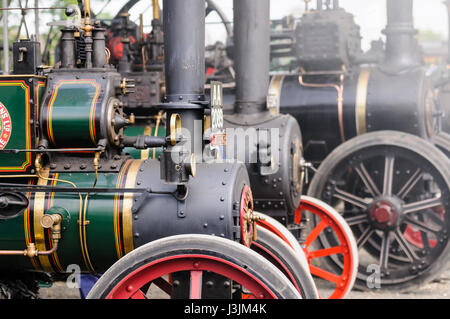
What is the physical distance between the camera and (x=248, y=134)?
466 centimetres

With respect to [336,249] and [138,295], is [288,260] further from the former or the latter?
[336,249]

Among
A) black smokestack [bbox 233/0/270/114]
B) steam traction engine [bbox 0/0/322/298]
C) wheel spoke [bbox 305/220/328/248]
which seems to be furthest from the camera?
wheel spoke [bbox 305/220/328/248]

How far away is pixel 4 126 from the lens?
329 cm

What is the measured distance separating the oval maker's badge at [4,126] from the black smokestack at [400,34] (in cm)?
404

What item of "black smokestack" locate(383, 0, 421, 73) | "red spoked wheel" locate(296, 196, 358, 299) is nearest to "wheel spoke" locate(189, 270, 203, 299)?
"red spoked wheel" locate(296, 196, 358, 299)

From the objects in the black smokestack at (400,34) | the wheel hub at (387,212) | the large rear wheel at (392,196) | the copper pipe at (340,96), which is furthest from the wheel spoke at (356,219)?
the black smokestack at (400,34)

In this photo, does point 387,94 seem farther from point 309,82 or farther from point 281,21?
point 281,21

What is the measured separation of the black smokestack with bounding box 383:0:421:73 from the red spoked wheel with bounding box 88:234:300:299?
4.13 metres

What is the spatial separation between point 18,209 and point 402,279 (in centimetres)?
347

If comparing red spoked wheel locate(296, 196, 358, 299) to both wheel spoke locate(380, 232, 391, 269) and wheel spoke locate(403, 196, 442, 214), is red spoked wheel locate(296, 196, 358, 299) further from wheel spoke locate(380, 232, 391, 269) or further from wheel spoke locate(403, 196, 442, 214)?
wheel spoke locate(403, 196, 442, 214)

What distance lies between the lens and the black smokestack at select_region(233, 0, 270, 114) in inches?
188
